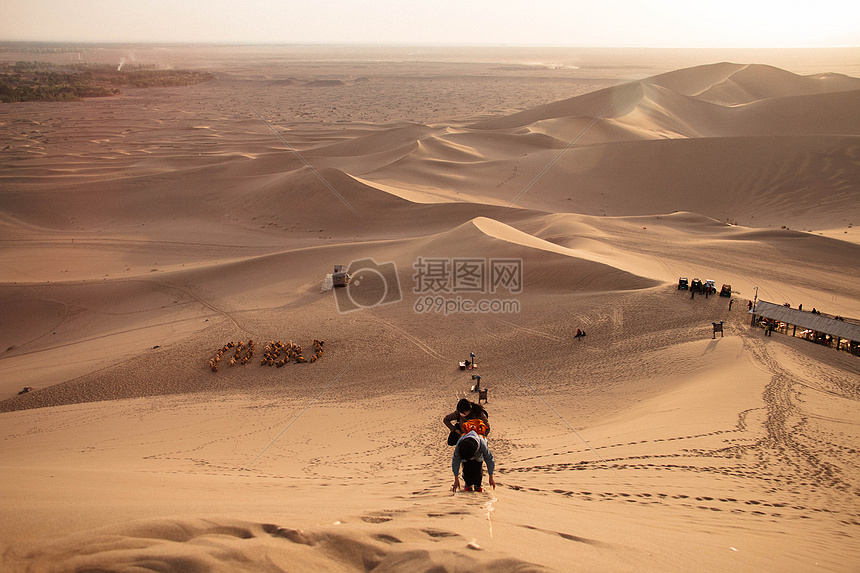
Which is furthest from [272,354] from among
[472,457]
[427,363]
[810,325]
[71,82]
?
[71,82]

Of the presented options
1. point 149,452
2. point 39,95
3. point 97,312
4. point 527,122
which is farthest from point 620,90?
point 39,95

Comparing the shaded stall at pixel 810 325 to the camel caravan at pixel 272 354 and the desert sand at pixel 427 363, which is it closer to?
the desert sand at pixel 427 363

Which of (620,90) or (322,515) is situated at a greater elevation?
(620,90)

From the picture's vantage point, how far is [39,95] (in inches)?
2490

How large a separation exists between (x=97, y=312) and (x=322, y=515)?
15438 millimetres

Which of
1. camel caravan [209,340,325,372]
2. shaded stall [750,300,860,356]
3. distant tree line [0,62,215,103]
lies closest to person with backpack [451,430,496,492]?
camel caravan [209,340,325,372]

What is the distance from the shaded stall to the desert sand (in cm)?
34

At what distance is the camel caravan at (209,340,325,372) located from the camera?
12.5m

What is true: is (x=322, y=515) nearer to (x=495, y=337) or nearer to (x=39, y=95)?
(x=495, y=337)

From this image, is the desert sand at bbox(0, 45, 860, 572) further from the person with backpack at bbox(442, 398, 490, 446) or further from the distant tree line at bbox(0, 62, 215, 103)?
the distant tree line at bbox(0, 62, 215, 103)

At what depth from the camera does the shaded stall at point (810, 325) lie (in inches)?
423

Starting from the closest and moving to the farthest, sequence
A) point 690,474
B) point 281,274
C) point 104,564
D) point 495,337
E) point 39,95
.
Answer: point 104,564
point 690,474
point 495,337
point 281,274
point 39,95

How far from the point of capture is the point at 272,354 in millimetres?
12727

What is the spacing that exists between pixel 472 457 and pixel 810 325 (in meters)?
10.1
